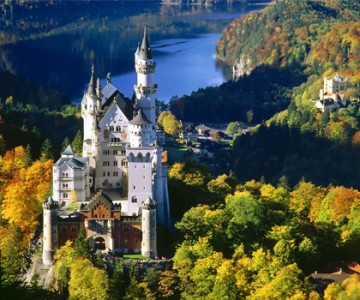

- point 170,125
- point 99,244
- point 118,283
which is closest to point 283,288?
point 118,283

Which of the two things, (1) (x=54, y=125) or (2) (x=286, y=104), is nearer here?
(1) (x=54, y=125)

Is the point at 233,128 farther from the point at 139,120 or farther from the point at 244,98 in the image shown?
the point at 139,120

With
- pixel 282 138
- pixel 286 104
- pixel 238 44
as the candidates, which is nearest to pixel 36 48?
pixel 238 44

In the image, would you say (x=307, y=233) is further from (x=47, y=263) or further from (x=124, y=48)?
(x=124, y=48)

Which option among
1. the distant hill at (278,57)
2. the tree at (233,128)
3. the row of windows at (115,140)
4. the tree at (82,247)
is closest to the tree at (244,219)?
the row of windows at (115,140)

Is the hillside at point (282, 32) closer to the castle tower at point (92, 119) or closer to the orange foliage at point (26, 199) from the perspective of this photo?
the orange foliage at point (26, 199)

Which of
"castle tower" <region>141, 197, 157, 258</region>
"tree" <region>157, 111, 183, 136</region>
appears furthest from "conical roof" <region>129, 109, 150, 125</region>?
"tree" <region>157, 111, 183, 136</region>

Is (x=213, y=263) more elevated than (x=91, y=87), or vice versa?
(x=91, y=87)

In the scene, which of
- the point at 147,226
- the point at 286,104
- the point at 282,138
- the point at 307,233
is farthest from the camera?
the point at 286,104
